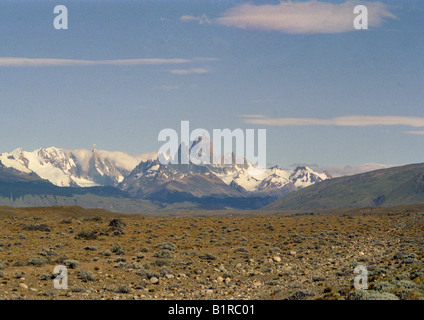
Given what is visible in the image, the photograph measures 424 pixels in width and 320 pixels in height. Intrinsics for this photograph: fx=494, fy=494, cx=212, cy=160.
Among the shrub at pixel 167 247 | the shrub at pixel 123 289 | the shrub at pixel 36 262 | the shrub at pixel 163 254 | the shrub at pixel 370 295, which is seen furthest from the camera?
the shrub at pixel 167 247

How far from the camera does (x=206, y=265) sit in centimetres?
3969

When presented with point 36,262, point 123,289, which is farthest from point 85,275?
point 36,262

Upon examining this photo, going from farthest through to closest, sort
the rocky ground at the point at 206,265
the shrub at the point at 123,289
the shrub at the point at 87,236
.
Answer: the shrub at the point at 87,236 → the shrub at the point at 123,289 → the rocky ground at the point at 206,265

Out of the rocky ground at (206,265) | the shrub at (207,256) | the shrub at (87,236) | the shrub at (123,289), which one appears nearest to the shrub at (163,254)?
the rocky ground at (206,265)

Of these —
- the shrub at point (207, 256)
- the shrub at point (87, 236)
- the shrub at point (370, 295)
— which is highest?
the shrub at point (370, 295)

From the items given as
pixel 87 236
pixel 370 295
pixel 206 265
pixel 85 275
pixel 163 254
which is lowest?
pixel 87 236

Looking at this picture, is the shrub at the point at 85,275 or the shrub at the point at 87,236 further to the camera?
the shrub at the point at 87,236

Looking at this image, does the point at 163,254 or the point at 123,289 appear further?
the point at 163,254

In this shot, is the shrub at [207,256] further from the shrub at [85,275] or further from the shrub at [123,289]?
the shrub at [123,289]

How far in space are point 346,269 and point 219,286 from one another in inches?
413

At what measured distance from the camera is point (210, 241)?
56.7 m

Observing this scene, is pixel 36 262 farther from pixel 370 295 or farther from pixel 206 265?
pixel 370 295

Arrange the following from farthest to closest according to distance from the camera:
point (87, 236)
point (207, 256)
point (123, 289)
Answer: point (87, 236) < point (207, 256) < point (123, 289)

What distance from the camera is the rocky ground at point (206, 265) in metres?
28.1
